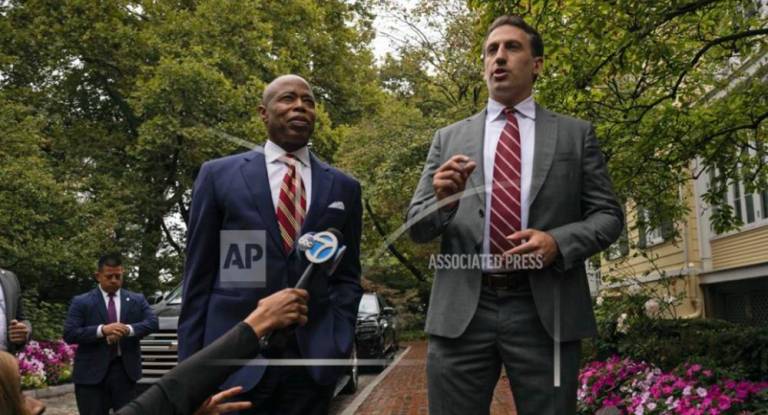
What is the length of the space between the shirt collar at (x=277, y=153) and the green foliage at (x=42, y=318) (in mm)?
14102

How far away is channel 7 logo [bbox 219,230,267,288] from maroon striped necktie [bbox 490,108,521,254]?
884 mm

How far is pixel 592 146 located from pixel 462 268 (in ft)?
2.37

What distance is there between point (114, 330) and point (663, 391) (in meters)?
4.83

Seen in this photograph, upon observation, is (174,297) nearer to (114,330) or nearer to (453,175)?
(114,330)

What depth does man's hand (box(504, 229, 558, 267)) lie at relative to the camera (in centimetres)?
286

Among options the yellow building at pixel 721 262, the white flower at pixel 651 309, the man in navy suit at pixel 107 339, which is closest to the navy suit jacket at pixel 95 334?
the man in navy suit at pixel 107 339

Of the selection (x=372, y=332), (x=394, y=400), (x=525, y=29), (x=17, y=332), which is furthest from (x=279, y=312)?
(x=372, y=332)

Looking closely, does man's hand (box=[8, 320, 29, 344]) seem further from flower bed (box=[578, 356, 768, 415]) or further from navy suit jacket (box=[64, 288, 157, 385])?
flower bed (box=[578, 356, 768, 415])

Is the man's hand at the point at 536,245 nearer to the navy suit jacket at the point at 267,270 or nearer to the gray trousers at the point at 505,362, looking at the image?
the gray trousers at the point at 505,362

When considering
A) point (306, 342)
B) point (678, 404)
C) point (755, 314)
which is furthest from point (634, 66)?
point (755, 314)

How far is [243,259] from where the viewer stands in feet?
10.5

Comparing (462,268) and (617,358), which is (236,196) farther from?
(617,358)

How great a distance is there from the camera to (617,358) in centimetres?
889

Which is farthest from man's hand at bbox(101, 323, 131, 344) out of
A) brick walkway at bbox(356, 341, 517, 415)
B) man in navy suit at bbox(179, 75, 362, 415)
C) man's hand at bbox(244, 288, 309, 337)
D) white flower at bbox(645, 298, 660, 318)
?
white flower at bbox(645, 298, 660, 318)
